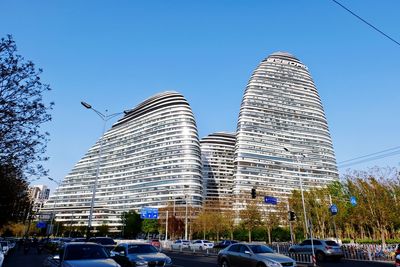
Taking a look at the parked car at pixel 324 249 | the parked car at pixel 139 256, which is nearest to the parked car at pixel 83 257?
the parked car at pixel 139 256

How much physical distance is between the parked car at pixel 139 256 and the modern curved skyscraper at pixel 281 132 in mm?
121526

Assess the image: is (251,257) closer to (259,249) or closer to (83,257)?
(259,249)

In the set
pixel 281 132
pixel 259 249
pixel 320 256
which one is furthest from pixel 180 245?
pixel 281 132

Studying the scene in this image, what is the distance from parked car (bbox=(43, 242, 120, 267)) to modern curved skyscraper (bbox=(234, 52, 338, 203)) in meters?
125

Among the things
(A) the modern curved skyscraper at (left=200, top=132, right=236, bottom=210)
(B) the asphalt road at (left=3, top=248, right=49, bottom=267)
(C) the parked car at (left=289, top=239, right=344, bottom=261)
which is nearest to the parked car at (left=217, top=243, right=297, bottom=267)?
(C) the parked car at (left=289, top=239, right=344, bottom=261)

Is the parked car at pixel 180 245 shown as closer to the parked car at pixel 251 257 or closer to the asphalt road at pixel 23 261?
the asphalt road at pixel 23 261

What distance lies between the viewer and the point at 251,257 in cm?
1286

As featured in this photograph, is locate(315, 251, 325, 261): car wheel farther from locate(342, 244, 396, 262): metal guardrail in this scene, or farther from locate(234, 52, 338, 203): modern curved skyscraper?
locate(234, 52, 338, 203): modern curved skyscraper

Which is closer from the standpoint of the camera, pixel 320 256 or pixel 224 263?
pixel 224 263

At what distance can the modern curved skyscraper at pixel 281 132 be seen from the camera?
144 metres

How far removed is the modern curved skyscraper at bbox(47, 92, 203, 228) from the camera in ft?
446

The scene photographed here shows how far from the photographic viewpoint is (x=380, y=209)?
38.7 m

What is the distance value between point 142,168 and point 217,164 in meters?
52.1

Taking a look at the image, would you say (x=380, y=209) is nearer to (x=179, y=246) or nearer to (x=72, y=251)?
(x=179, y=246)
